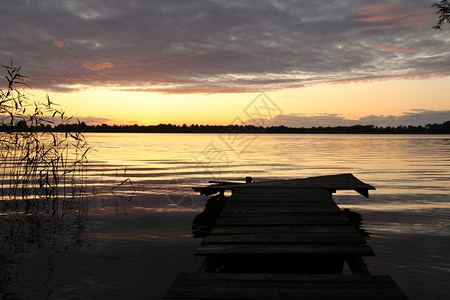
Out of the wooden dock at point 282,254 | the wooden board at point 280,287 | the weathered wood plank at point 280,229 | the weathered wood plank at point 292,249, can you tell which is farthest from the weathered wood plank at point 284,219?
the wooden board at point 280,287

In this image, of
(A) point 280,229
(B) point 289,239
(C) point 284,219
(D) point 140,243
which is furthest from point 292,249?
(D) point 140,243

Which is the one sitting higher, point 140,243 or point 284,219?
point 284,219

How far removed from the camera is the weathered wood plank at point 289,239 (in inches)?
245

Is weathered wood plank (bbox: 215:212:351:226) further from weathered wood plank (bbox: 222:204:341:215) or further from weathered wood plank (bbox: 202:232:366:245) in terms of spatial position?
weathered wood plank (bbox: 202:232:366:245)

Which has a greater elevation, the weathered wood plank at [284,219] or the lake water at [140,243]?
the weathered wood plank at [284,219]

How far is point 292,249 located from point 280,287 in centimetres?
150

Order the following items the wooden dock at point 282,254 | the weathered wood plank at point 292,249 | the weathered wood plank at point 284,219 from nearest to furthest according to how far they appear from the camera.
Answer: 1. the wooden dock at point 282,254
2. the weathered wood plank at point 292,249
3. the weathered wood plank at point 284,219

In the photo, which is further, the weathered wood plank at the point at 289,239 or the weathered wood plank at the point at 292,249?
the weathered wood plank at the point at 289,239

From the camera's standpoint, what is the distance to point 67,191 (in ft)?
55.5

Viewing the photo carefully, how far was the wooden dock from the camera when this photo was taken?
14.1 feet

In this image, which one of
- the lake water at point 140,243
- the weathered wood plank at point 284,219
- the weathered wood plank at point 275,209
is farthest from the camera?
the weathered wood plank at point 275,209

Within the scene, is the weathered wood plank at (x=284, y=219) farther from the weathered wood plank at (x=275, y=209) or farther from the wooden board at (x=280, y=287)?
the wooden board at (x=280, y=287)

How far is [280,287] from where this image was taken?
4387 mm

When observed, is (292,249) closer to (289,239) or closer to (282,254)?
(282,254)
